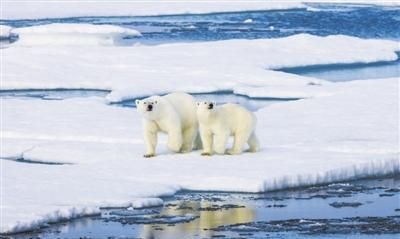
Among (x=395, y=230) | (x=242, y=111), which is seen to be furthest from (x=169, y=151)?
(x=395, y=230)

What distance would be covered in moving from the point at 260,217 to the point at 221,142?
6.54 ft

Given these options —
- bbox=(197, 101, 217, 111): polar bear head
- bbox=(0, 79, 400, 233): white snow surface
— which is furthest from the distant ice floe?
bbox=(197, 101, 217, 111): polar bear head

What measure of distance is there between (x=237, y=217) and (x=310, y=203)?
792 mm

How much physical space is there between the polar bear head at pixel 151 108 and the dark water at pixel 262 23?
1539 centimetres

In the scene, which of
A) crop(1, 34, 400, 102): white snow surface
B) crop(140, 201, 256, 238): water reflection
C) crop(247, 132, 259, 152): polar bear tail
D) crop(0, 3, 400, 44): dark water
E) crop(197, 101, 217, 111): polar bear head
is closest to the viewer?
crop(140, 201, 256, 238): water reflection

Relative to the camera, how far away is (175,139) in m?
10.7

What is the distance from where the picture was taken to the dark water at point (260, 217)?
8188 millimetres

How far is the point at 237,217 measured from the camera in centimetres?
877

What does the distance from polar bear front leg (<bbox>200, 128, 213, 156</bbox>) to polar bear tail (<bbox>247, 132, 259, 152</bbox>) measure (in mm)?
415

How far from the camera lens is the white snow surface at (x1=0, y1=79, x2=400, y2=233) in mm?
9148

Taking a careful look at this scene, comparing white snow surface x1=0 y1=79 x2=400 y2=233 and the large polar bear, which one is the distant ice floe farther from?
the large polar bear

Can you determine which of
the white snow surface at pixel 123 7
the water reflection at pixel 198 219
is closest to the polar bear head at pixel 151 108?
the water reflection at pixel 198 219

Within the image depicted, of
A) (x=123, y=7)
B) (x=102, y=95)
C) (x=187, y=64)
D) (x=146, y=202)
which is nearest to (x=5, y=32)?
(x=187, y=64)

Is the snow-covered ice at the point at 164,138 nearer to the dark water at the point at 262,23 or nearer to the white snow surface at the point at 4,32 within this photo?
the dark water at the point at 262,23
